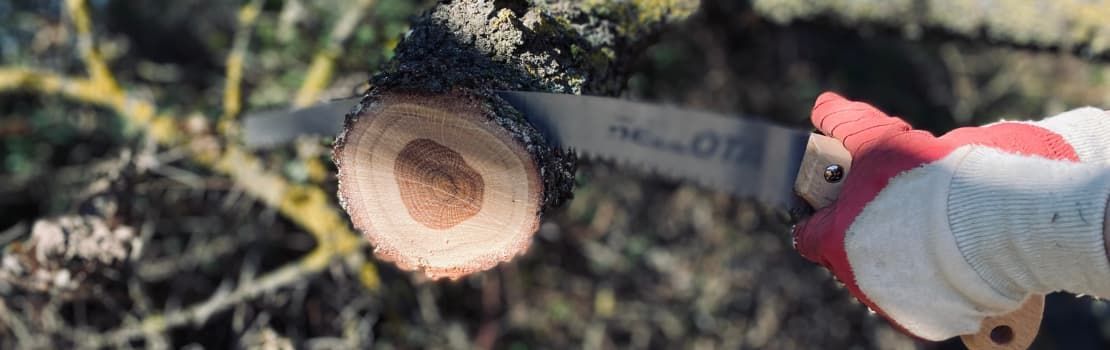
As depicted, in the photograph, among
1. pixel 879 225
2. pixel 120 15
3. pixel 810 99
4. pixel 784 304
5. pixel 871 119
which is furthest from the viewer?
pixel 120 15

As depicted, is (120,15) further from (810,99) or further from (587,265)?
(810,99)

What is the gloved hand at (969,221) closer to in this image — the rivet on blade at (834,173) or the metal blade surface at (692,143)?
the rivet on blade at (834,173)

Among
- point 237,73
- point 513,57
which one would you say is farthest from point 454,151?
point 237,73

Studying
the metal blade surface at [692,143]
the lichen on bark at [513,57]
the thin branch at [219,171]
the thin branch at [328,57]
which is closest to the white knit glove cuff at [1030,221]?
the metal blade surface at [692,143]

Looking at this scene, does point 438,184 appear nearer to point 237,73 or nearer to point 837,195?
point 837,195

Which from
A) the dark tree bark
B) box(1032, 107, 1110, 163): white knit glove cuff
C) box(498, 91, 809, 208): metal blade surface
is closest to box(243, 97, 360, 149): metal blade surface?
the dark tree bark

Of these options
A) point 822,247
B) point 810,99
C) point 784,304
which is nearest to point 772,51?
point 810,99
